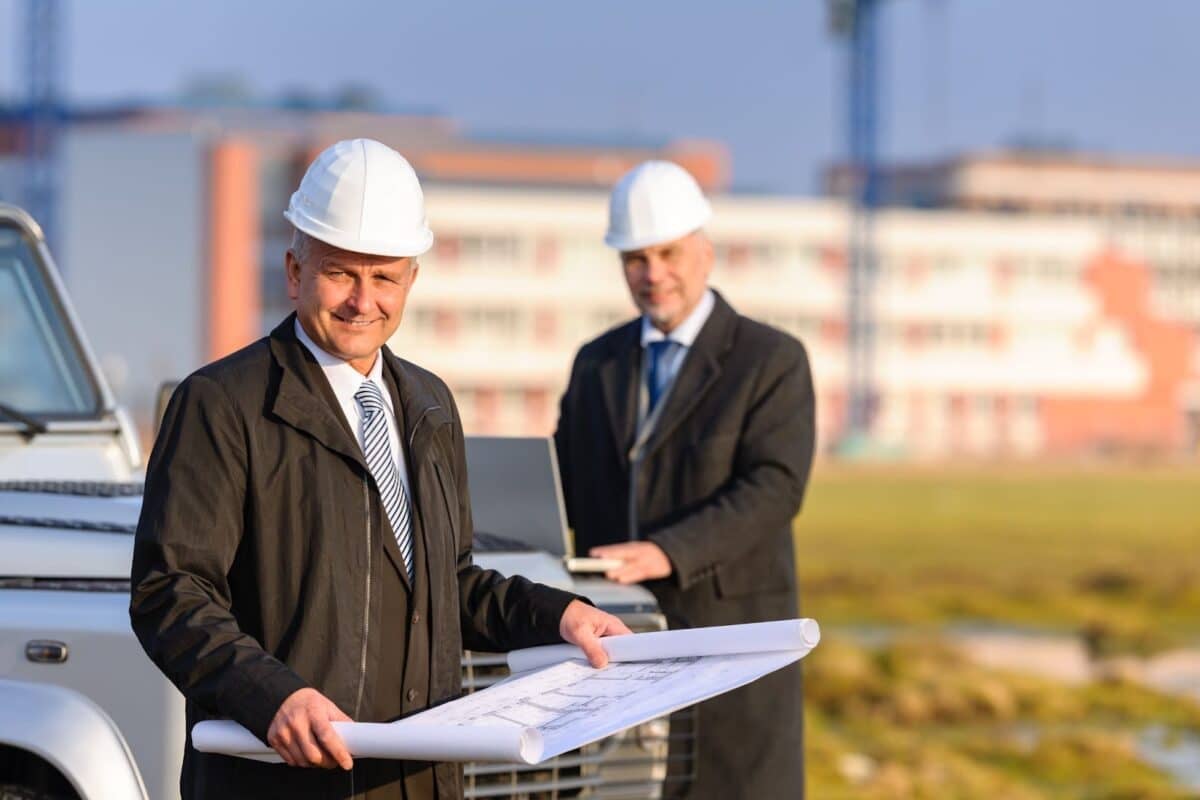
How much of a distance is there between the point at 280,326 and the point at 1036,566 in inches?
1966

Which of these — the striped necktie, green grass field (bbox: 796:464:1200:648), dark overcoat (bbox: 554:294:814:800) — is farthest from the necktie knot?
green grass field (bbox: 796:464:1200:648)

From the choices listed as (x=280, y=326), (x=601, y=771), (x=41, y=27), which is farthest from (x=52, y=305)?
(x=41, y=27)

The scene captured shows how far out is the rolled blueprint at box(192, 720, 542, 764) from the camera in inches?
119

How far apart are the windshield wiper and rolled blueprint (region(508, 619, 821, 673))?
193cm

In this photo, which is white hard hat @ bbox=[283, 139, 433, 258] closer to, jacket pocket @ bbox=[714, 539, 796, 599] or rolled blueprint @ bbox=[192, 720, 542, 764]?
rolled blueprint @ bbox=[192, 720, 542, 764]

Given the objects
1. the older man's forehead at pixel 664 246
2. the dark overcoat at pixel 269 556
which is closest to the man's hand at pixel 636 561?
the older man's forehead at pixel 664 246

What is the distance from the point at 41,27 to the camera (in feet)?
215

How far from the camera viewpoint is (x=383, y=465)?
3.41 m

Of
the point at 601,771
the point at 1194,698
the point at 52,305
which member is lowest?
the point at 1194,698

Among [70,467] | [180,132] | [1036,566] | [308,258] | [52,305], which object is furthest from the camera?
[180,132]

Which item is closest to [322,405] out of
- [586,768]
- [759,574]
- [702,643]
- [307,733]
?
[307,733]

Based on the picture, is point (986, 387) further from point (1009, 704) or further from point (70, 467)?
point (70, 467)

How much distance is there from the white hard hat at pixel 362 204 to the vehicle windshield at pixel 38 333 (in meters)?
2.26

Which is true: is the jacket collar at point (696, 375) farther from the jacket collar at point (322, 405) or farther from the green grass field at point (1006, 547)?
the green grass field at point (1006, 547)
